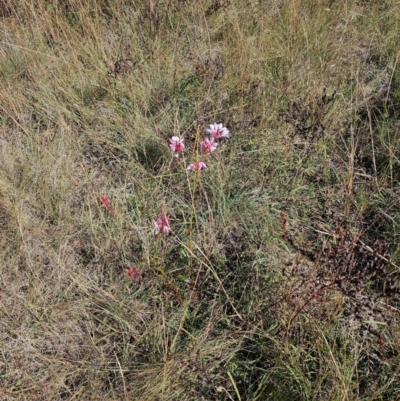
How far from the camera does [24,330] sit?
1.65m

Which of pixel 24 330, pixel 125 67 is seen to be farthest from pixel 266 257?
pixel 125 67

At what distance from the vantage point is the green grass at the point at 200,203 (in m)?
1.53

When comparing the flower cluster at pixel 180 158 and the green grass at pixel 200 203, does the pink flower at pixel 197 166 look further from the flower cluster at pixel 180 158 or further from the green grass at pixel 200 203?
the green grass at pixel 200 203

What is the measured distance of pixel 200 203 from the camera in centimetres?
202

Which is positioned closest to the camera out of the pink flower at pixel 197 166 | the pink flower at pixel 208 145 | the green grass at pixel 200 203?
the green grass at pixel 200 203

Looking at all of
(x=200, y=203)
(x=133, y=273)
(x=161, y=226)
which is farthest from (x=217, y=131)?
(x=133, y=273)

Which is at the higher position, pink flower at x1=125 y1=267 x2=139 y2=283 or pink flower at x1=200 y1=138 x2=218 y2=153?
pink flower at x1=200 y1=138 x2=218 y2=153

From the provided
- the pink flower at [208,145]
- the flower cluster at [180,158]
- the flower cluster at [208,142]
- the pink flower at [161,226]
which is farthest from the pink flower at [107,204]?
the pink flower at [208,145]

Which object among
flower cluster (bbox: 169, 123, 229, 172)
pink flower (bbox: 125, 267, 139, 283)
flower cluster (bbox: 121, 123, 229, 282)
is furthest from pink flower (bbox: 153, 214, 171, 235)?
Answer: flower cluster (bbox: 169, 123, 229, 172)

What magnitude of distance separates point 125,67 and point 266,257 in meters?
1.31

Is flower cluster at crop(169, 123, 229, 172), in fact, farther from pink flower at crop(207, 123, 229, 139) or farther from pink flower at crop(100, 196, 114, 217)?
pink flower at crop(100, 196, 114, 217)

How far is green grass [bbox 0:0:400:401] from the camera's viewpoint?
1.53 m

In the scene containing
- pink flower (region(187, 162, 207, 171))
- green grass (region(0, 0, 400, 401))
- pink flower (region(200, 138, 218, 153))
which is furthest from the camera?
pink flower (region(200, 138, 218, 153))

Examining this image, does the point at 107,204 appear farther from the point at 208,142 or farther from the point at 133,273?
the point at 208,142
